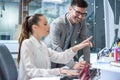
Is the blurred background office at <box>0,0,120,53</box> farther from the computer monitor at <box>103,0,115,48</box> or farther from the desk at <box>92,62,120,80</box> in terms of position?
the desk at <box>92,62,120,80</box>

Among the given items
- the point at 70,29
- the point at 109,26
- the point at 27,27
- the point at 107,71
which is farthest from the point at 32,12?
the point at 107,71

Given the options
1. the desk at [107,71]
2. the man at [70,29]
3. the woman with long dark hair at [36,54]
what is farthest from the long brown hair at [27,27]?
→ the desk at [107,71]

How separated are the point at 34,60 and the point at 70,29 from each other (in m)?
0.65

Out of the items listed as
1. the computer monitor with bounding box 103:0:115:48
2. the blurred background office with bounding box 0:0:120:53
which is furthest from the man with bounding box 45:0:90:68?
the blurred background office with bounding box 0:0:120:53

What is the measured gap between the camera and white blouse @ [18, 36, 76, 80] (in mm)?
1658

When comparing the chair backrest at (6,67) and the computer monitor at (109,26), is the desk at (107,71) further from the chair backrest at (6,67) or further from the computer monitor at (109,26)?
the chair backrest at (6,67)

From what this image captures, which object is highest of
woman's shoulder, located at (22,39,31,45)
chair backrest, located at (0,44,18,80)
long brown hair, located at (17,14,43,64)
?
long brown hair, located at (17,14,43,64)

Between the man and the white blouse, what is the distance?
0.25 m

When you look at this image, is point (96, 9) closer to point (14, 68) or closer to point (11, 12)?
point (11, 12)

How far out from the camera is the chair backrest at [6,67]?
71.3 inches

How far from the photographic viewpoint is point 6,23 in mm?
3723

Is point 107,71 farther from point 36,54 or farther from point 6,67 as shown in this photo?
point 6,67

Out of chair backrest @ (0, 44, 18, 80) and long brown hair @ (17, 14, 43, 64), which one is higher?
long brown hair @ (17, 14, 43, 64)

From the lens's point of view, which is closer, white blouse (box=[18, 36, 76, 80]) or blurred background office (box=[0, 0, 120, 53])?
white blouse (box=[18, 36, 76, 80])
